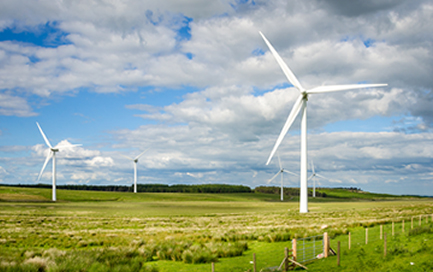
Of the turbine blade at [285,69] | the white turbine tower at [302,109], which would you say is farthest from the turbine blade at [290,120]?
the turbine blade at [285,69]

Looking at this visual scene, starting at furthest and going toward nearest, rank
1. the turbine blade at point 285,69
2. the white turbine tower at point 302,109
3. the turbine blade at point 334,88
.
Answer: the turbine blade at point 285,69
the white turbine tower at point 302,109
the turbine blade at point 334,88

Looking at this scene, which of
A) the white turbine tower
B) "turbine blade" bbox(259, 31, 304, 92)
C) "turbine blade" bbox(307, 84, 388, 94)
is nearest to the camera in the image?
"turbine blade" bbox(307, 84, 388, 94)

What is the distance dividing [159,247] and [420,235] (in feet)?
62.7

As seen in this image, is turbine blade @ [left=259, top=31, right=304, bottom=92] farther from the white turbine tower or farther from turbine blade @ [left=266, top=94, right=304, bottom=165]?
turbine blade @ [left=266, top=94, right=304, bottom=165]

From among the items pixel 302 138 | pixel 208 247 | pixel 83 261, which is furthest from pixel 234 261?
pixel 302 138

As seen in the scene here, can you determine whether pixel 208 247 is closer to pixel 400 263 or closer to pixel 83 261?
pixel 83 261

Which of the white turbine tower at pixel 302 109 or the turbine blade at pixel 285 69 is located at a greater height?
the turbine blade at pixel 285 69

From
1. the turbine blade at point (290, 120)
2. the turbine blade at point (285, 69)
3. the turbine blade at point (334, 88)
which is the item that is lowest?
the turbine blade at point (290, 120)

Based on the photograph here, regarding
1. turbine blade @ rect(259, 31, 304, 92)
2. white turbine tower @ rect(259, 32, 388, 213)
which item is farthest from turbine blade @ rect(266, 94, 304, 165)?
turbine blade @ rect(259, 31, 304, 92)

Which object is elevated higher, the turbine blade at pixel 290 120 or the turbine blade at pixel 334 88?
the turbine blade at pixel 334 88

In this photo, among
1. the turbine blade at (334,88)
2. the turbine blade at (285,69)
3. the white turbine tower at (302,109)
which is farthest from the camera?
the turbine blade at (285,69)

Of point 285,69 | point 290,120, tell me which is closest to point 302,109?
point 290,120

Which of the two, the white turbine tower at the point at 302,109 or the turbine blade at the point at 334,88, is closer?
the turbine blade at the point at 334,88

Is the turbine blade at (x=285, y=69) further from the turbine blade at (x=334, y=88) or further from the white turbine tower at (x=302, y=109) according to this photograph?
the turbine blade at (x=334, y=88)
